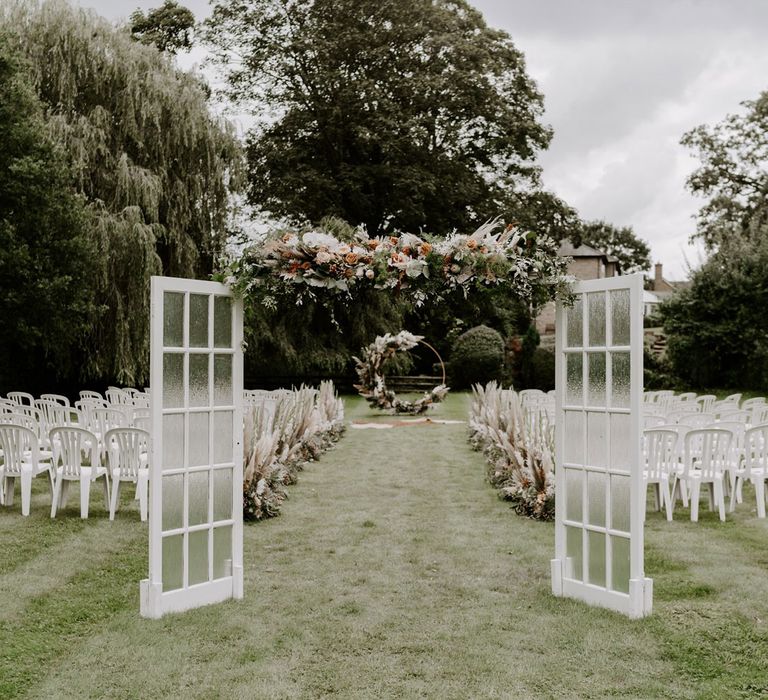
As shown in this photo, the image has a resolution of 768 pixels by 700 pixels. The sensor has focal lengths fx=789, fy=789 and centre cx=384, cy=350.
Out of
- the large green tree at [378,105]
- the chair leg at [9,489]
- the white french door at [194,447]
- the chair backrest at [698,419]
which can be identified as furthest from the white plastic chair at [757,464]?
the large green tree at [378,105]

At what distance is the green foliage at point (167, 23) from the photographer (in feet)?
92.5

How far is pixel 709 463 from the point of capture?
25.0ft

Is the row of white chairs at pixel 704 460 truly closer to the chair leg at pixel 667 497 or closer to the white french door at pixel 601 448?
the chair leg at pixel 667 497

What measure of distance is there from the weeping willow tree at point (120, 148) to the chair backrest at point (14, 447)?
804 cm

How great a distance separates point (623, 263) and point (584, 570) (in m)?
55.3

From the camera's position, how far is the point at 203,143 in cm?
1764

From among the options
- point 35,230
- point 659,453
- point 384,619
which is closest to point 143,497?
point 384,619

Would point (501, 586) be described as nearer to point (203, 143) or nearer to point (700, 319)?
point (203, 143)

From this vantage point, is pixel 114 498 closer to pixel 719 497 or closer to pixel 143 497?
pixel 143 497

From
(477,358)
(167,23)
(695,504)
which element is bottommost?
(695,504)

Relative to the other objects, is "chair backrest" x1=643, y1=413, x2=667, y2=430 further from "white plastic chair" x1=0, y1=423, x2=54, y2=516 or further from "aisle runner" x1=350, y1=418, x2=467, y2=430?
"aisle runner" x1=350, y1=418, x2=467, y2=430

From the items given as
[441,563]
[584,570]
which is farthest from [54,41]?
[584,570]

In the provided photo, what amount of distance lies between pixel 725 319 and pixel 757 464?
620 inches

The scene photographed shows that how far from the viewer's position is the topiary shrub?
24.8m
